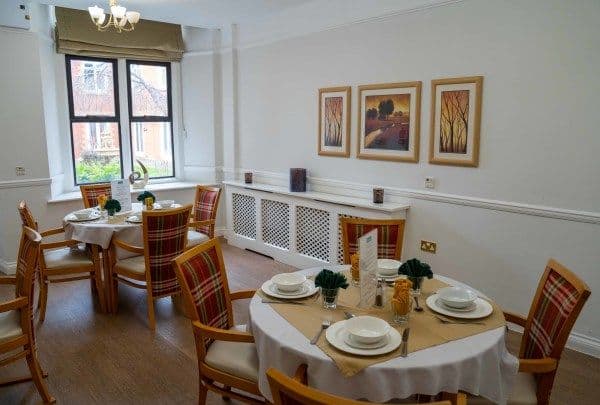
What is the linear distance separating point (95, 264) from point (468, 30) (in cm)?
340

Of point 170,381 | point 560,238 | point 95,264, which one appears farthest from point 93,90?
point 560,238

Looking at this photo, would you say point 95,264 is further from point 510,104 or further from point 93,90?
point 510,104

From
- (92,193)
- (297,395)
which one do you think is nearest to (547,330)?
(297,395)

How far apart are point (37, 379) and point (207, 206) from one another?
7.68 ft

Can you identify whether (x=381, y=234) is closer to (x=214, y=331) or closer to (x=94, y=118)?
(x=214, y=331)

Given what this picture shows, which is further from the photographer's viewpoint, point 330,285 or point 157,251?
point 157,251

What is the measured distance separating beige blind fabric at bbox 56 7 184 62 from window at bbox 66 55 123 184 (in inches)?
8.2

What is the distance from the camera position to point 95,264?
368cm

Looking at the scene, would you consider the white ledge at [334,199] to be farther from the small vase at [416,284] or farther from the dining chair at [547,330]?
the dining chair at [547,330]

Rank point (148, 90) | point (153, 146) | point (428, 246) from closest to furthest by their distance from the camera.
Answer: point (428, 246), point (148, 90), point (153, 146)

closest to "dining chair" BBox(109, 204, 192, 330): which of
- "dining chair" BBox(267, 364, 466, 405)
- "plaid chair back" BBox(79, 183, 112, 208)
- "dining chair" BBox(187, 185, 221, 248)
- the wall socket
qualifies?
"dining chair" BBox(187, 185, 221, 248)

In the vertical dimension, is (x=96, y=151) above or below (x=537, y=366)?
above

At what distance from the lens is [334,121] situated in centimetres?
455

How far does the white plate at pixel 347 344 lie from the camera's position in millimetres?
1651
